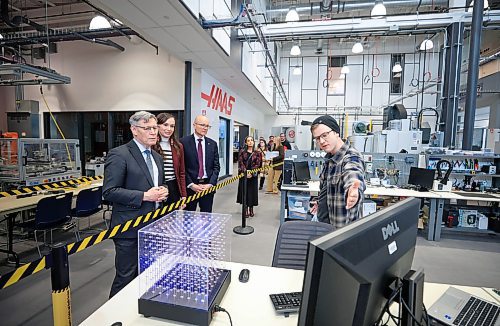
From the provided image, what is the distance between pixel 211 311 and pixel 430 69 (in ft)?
48.5

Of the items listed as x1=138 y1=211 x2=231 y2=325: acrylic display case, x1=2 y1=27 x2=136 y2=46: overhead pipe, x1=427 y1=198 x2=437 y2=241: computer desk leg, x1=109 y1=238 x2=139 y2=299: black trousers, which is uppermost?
x1=2 y1=27 x2=136 y2=46: overhead pipe

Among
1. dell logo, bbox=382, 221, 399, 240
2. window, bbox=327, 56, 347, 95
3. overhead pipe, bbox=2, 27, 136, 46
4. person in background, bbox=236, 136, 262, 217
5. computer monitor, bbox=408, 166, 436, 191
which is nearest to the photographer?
dell logo, bbox=382, 221, 399, 240

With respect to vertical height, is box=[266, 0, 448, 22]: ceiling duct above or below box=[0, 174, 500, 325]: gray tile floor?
above

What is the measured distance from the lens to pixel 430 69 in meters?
12.2

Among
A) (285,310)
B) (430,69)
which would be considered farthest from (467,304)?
(430,69)

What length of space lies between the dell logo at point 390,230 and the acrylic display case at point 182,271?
686 millimetres

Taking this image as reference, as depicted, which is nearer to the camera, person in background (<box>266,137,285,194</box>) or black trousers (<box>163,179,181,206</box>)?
black trousers (<box>163,179,181,206</box>)

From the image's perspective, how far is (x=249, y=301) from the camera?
3.94 ft

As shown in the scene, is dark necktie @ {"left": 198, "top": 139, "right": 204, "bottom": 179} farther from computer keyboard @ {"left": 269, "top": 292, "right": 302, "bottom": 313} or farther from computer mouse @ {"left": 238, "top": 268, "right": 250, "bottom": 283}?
computer keyboard @ {"left": 269, "top": 292, "right": 302, "bottom": 313}

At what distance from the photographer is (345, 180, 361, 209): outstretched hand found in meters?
1.60

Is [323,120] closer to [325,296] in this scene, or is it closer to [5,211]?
[325,296]

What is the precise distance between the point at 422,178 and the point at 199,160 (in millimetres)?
3701

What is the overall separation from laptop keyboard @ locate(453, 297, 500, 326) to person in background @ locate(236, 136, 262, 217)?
4.11 metres

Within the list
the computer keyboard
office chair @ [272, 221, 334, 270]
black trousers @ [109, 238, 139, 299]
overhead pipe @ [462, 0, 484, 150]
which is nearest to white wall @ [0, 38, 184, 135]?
black trousers @ [109, 238, 139, 299]
